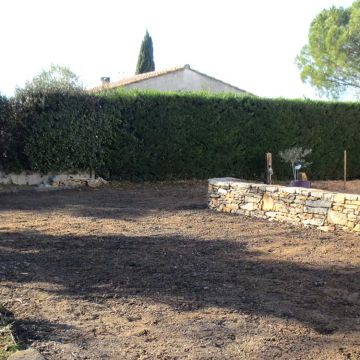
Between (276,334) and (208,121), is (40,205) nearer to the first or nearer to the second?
(208,121)

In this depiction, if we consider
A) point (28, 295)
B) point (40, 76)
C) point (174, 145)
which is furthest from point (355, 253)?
point (40, 76)

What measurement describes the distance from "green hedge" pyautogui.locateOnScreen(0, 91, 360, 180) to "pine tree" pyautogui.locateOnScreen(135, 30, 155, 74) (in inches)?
761

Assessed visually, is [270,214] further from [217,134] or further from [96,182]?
[217,134]

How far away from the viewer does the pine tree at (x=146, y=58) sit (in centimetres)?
3572

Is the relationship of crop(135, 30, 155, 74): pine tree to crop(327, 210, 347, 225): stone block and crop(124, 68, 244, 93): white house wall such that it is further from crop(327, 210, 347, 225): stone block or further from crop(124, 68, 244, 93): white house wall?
crop(327, 210, 347, 225): stone block

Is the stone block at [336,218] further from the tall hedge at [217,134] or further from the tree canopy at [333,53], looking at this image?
the tree canopy at [333,53]

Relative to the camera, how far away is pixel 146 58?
35.9 meters

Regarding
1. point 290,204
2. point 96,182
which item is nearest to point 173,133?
point 96,182

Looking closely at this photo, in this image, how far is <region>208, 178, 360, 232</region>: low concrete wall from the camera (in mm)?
7750

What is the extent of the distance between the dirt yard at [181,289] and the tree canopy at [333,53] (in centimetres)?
2029

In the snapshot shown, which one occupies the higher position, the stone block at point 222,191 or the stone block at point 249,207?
the stone block at point 222,191

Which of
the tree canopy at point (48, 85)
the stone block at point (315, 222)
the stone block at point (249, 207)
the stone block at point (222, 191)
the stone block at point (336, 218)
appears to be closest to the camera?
the stone block at point (336, 218)

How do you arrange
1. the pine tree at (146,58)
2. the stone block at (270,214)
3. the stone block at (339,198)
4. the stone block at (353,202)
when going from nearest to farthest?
the stone block at (353,202) → the stone block at (339,198) → the stone block at (270,214) → the pine tree at (146,58)

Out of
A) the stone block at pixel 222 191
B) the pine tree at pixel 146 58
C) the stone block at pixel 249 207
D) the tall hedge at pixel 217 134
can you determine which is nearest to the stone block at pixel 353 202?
the stone block at pixel 249 207
